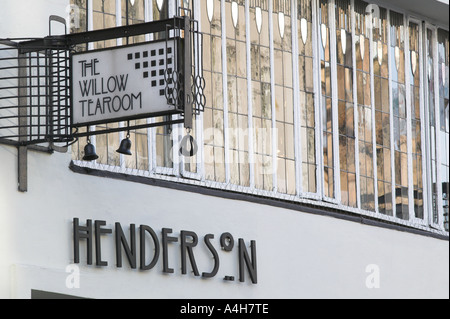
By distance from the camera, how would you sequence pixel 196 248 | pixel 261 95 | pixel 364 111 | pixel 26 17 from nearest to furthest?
1. pixel 26 17
2. pixel 196 248
3. pixel 261 95
4. pixel 364 111

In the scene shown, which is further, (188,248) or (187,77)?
(188,248)

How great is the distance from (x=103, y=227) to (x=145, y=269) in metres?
0.78

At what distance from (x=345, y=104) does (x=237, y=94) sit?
238 cm

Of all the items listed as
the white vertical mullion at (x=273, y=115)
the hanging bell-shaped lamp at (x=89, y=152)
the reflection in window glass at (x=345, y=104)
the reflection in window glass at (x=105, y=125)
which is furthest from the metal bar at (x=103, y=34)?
the reflection in window glass at (x=345, y=104)

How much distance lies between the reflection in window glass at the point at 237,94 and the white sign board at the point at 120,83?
144 inches

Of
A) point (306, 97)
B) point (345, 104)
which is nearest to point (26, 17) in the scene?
point (306, 97)

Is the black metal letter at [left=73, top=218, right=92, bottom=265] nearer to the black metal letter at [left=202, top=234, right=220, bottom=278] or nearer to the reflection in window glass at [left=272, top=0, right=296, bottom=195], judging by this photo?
the black metal letter at [left=202, top=234, right=220, bottom=278]

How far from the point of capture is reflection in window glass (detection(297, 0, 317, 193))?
59.6ft

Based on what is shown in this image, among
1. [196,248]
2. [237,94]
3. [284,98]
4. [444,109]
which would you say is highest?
[444,109]

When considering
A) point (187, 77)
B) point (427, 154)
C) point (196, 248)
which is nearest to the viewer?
point (187, 77)

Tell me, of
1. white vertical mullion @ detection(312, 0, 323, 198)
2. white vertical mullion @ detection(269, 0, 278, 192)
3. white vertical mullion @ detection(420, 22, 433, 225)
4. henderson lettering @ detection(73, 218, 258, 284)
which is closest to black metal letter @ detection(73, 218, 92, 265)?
henderson lettering @ detection(73, 218, 258, 284)

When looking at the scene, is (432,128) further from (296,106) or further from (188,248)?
(188,248)

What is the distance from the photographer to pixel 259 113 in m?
17.6

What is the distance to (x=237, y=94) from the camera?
680 inches
